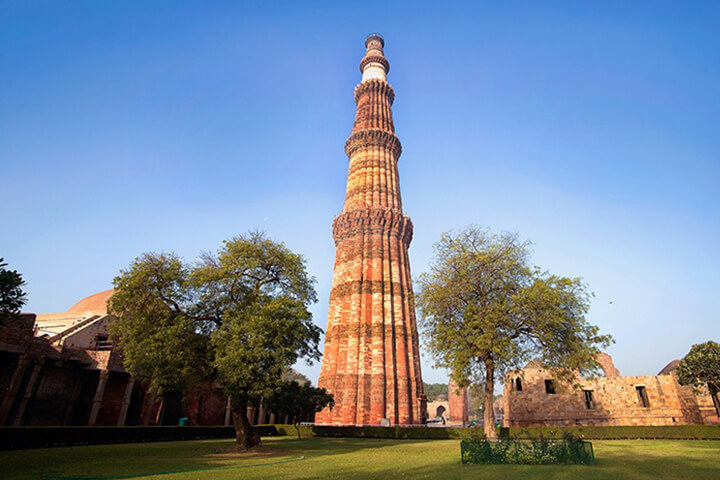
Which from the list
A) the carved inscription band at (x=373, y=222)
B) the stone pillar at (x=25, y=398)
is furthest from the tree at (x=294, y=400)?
the carved inscription band at (x=373, y=222)

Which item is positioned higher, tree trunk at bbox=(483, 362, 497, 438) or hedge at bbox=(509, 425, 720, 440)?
tree trunk at bbox=(483, 362, 497, 438)

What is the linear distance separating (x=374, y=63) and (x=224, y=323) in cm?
4036

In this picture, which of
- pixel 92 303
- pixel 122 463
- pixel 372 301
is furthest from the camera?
pixel 92 303

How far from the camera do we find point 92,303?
45.9 meters

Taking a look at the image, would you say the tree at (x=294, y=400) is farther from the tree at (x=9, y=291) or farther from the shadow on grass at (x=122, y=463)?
the tree at (x=9, y=291)

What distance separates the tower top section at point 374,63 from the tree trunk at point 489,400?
3725 centimetres

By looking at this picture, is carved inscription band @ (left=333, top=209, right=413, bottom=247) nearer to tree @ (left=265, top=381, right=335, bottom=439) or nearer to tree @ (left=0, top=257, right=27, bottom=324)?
tree @ (left=265, top=381, right=335, bottom=439)

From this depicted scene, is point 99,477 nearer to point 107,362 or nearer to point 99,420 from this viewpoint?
point 107,362

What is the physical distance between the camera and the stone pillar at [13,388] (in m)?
21.7

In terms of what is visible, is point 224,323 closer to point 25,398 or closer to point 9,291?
point 9,291

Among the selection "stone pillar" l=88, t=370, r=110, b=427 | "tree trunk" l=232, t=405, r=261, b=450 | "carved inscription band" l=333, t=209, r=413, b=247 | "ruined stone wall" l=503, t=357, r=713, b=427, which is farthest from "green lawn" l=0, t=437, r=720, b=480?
"carved inscription band" l=333, t=209, r=413, b=247

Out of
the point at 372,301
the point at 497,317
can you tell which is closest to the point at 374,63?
the point at 372,301

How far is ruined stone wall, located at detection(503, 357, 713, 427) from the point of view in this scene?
3500 cm

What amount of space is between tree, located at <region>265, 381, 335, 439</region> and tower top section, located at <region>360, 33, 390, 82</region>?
3748 centimetres
